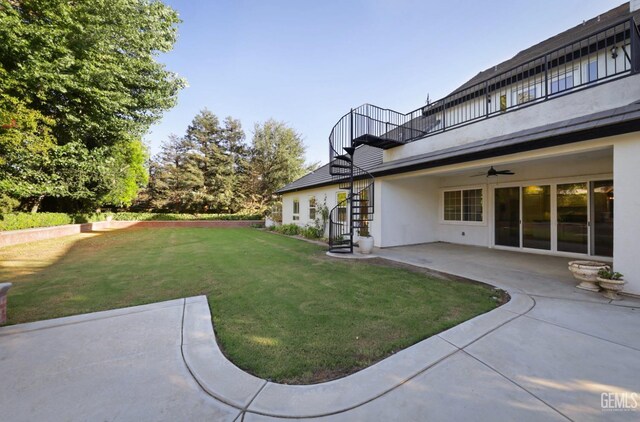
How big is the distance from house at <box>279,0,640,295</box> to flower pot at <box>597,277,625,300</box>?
1.25ft

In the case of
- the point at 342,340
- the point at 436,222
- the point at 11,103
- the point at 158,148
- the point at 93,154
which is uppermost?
the point at 158,148

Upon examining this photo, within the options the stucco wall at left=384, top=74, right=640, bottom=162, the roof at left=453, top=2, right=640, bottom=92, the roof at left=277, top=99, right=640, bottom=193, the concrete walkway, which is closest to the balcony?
the stucco wall at left=384, top=74, right=640, bottom=162

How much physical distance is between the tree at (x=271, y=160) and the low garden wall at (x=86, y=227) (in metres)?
5.65

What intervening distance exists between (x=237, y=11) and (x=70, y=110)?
7.98 m

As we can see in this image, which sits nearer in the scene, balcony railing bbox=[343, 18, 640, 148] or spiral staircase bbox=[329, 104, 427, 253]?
balcony railing bbox=[343, 18, 640, 148]

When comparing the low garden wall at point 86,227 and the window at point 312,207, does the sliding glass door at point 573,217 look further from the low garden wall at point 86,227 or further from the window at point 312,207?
the low garden wall at point 86,227

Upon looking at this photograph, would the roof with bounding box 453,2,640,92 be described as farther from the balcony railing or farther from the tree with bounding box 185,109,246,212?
the tree with bounding box 185,109,246,212

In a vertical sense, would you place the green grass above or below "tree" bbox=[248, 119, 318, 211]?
below

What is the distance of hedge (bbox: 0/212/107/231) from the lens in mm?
9538

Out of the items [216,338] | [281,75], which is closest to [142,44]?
[281,75]

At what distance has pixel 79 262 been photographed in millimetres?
6527

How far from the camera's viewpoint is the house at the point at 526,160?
168 inches

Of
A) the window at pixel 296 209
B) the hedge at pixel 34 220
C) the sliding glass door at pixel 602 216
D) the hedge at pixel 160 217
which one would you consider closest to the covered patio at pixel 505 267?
the sliding glass door at pixel 602 216

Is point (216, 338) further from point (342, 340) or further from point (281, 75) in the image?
point (281, 75)
